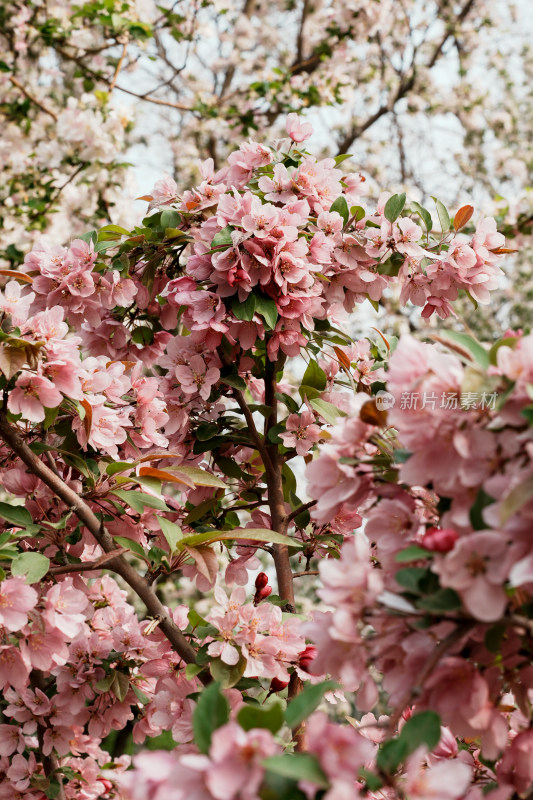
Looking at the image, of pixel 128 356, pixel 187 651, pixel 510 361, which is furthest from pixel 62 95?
pixel 510 361

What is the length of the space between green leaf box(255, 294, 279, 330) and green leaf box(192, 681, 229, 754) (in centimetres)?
72

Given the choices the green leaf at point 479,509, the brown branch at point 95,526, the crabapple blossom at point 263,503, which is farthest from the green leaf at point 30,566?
the green leaf at point 479,509

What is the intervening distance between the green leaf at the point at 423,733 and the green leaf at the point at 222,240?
845mm

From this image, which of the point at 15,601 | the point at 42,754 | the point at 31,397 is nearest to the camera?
the point at 15,601

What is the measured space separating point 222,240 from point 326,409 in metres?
0.35

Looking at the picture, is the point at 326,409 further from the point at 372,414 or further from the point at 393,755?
the point at 393,755

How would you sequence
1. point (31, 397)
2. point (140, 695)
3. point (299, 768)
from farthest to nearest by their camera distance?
point (140, 695) < point (31, 397) < point (299, 768)

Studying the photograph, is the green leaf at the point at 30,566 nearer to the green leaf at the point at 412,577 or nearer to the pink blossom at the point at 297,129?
the green leaf at the point at 412,577

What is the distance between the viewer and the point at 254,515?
1.54 metres

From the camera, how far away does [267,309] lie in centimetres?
130

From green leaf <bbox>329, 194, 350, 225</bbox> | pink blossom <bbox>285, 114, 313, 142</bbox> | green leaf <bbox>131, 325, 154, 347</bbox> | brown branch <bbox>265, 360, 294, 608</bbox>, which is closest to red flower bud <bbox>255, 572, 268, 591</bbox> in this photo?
brown branch <bbox>265, 360, 294, 608</bbox>

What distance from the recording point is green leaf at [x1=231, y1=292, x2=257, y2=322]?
128 cm

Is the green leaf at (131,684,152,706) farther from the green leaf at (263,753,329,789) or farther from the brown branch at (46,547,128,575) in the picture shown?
the green leaf at (263,753,329,789)

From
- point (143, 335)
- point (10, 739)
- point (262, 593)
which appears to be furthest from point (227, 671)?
point (143, 335)
